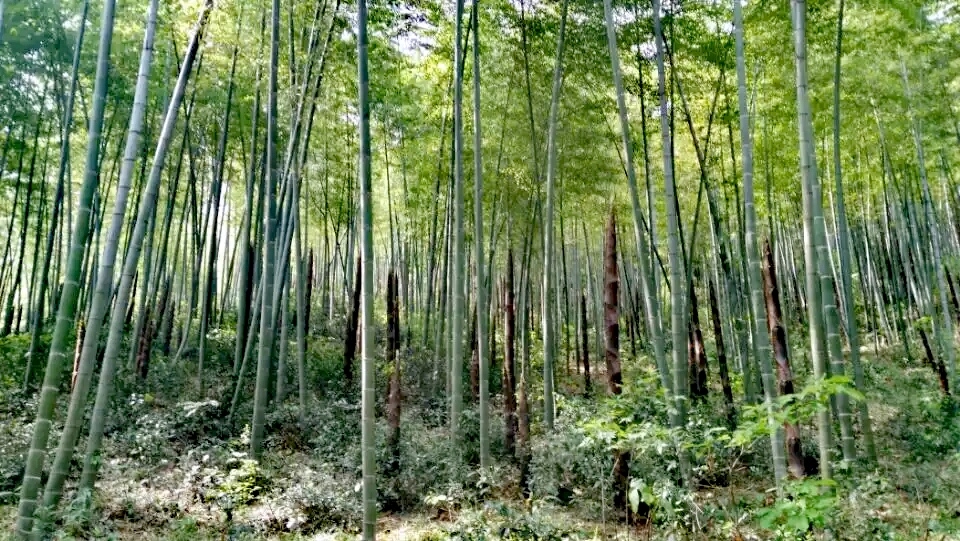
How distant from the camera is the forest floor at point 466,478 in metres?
3.06

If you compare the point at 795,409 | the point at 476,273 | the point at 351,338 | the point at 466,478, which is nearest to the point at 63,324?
the point at 466,478

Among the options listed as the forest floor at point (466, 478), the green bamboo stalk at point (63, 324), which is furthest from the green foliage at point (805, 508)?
the green bamboo stalk at point (63, 324)

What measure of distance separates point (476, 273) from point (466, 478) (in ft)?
6.44

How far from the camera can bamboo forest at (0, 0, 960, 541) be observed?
3.26 metres

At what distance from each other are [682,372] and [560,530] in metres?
1.38

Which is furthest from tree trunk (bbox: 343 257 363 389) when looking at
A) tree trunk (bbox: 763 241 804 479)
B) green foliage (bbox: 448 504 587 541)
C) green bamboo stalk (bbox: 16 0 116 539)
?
green bamboo stalk (bbox: 16 0 116 539)

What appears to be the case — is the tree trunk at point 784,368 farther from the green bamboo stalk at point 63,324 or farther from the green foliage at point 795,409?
the green bamboo stalk at point 63,324

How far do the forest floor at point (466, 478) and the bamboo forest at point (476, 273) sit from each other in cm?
4

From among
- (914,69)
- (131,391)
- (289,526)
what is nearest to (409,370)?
(131,391)

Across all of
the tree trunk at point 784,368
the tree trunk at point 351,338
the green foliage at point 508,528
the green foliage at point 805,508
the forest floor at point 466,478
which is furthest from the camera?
the tree trunk at point 351,338

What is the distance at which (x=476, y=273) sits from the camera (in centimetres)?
581

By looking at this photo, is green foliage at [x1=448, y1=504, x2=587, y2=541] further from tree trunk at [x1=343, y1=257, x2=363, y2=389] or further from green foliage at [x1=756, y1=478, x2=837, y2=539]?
tree trunk at [x1=343, y1=257, x2=363, y2=389]

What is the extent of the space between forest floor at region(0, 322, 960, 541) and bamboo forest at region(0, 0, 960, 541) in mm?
38

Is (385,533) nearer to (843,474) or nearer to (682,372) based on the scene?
(682,372)
